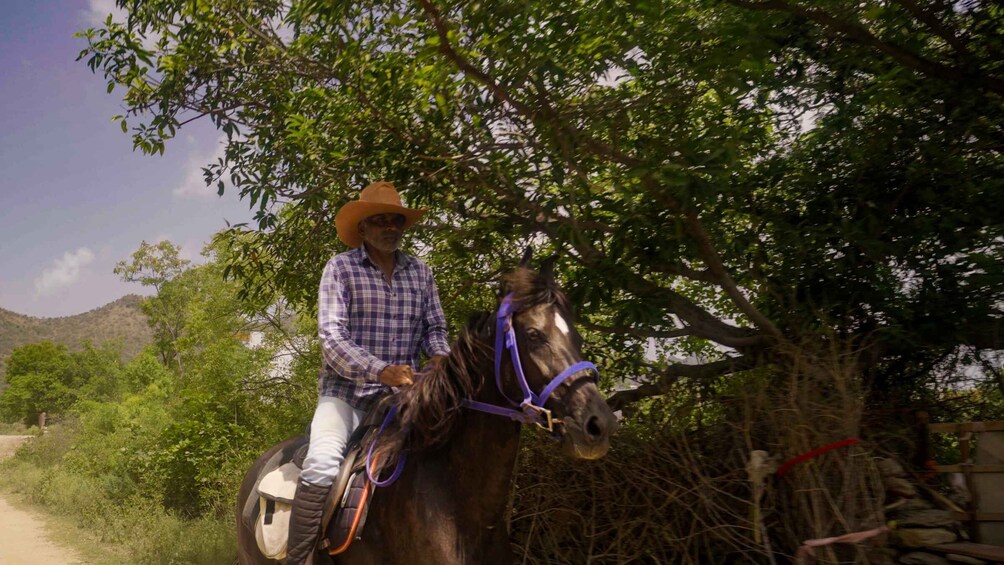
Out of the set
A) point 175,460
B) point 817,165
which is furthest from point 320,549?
point 175,460

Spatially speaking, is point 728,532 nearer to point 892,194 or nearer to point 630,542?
point 630,542

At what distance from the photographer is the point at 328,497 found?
137 inches

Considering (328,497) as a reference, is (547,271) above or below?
above

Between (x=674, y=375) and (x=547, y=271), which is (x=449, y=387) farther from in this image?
(x=674, y=375)

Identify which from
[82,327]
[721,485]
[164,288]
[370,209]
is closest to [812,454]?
[721,485]

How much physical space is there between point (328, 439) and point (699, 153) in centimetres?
294

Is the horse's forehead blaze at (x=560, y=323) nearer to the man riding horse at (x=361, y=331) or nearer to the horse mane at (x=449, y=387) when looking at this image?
the horse mane at (x=449, y=387)

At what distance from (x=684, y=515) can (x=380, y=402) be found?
2388 mm

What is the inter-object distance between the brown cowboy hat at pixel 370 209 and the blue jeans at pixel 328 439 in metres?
1.09

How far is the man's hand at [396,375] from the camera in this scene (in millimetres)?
3520

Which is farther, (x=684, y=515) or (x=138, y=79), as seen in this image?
(x=138, y=79)

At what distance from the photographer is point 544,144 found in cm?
563

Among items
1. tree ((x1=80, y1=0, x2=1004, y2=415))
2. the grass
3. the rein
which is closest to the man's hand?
the rein

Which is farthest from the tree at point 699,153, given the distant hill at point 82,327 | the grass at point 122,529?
the distant hill at point 82,327
